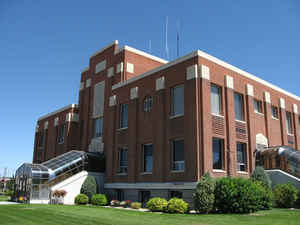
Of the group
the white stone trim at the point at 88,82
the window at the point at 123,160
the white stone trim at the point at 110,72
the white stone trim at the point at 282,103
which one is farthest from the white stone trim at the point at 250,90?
the white stone trim at the point at 88,82

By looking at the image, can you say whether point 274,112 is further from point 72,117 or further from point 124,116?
point 72,117

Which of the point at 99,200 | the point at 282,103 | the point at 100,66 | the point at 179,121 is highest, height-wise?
the point at 100,66

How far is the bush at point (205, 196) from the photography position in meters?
19.3

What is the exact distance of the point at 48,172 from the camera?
28.9 m

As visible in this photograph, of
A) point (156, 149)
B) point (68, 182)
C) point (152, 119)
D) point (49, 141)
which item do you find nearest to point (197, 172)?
point (156, 149)

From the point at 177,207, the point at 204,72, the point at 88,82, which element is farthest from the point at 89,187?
the point at 88,82

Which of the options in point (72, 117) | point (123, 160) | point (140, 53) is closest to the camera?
point (123, 160)

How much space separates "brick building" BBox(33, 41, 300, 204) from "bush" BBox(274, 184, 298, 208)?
3556 mm

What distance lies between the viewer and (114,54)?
3672cm

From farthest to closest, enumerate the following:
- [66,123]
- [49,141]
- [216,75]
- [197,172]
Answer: [49,141] → [66,123] → [216,75] → [197,172]

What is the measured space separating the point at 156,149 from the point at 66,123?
2064cm

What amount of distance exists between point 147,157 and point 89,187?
653 cm

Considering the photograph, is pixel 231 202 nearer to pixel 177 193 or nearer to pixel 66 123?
pixel 177 193

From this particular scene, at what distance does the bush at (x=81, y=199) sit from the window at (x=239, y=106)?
15201 mm
